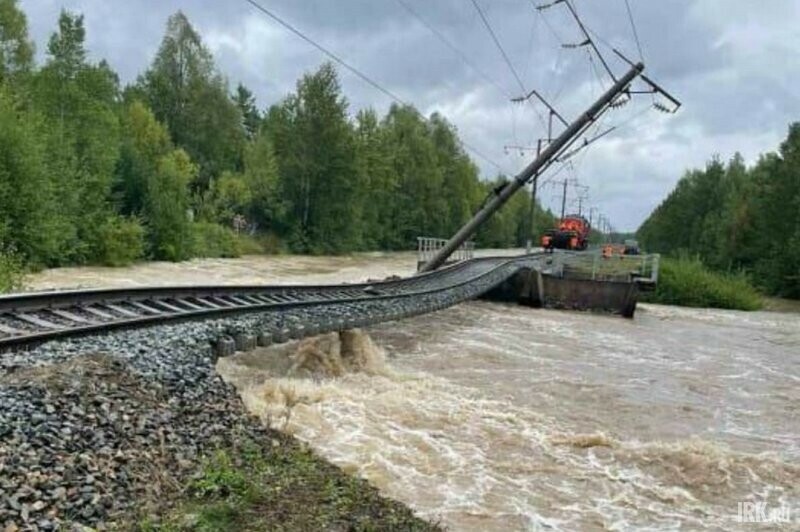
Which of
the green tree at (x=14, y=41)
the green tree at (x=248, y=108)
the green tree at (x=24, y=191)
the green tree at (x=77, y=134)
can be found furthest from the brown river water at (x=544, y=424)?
the green tree at (x=248, y=108)

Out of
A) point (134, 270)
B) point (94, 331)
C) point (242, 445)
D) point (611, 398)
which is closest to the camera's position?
point (242, 445)

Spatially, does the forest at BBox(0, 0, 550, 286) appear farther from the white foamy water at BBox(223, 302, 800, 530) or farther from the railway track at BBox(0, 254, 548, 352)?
the white foamy water at BBox(223, 302, 800, 530)

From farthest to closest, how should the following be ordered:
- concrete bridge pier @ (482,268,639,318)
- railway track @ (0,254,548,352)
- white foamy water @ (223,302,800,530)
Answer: concrete bridge pier @ (482,268,639,318), railway track @ (0,254,548,352), white foamy water @ (223,302,800,530)

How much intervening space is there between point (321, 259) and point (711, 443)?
41.8m

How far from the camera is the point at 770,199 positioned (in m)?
57.0

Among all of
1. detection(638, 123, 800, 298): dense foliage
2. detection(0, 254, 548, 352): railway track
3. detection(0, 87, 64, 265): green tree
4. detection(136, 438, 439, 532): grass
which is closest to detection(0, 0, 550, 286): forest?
detection(0, 87, 64, 265): green tree

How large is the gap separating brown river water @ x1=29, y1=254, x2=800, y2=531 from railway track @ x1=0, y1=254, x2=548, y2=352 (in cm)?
76

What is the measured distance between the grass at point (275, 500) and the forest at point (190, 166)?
11562mm

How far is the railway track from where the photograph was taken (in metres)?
8.48

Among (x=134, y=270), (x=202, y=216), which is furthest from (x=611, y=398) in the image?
(x=202, y=216)

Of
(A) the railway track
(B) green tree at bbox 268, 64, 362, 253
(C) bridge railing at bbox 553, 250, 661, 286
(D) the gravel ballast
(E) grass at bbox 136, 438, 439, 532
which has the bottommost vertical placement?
(E) grass at bbox 136, 438, 439, 532

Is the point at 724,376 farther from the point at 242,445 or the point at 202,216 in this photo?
the point at 202,216

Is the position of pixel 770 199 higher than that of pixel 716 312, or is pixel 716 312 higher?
pixel 770 199

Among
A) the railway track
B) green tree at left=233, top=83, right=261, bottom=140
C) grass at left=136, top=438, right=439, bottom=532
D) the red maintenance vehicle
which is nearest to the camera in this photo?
grass at left=136, top=438, right=439, bottom=532
